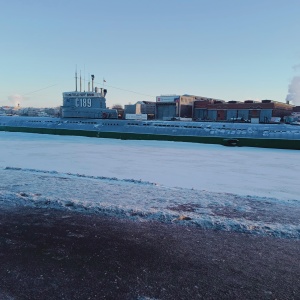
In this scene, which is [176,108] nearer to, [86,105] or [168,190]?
[86,105]

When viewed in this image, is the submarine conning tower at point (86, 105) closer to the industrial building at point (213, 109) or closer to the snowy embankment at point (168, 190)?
the snowy embankment at point (168, 190)

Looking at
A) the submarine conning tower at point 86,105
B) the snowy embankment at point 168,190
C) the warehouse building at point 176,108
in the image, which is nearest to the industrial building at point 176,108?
the warehouse building at point 176,108

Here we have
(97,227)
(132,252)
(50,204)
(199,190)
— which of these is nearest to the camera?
(132,252)

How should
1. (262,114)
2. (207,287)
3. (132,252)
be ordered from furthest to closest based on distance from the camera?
→ 1. (262,114)
2. (132,252)
3. (207,287)

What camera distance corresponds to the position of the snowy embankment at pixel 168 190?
694cm

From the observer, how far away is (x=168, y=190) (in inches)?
378

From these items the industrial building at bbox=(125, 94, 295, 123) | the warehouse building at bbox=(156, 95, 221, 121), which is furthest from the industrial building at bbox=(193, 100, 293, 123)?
the warehouse building at bbox=(156, 95, 221, 121)

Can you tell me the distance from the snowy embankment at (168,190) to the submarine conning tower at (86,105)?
20.8 m

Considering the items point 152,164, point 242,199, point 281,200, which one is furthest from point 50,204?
point 152,164

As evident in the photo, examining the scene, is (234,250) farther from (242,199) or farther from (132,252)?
(242,199)

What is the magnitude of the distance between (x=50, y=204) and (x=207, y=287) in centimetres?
510

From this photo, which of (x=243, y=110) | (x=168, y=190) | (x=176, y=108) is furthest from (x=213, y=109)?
(x=168, y=190)

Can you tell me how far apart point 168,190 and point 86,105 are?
29069 millimetres

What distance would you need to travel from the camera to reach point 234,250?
17.2 ft
